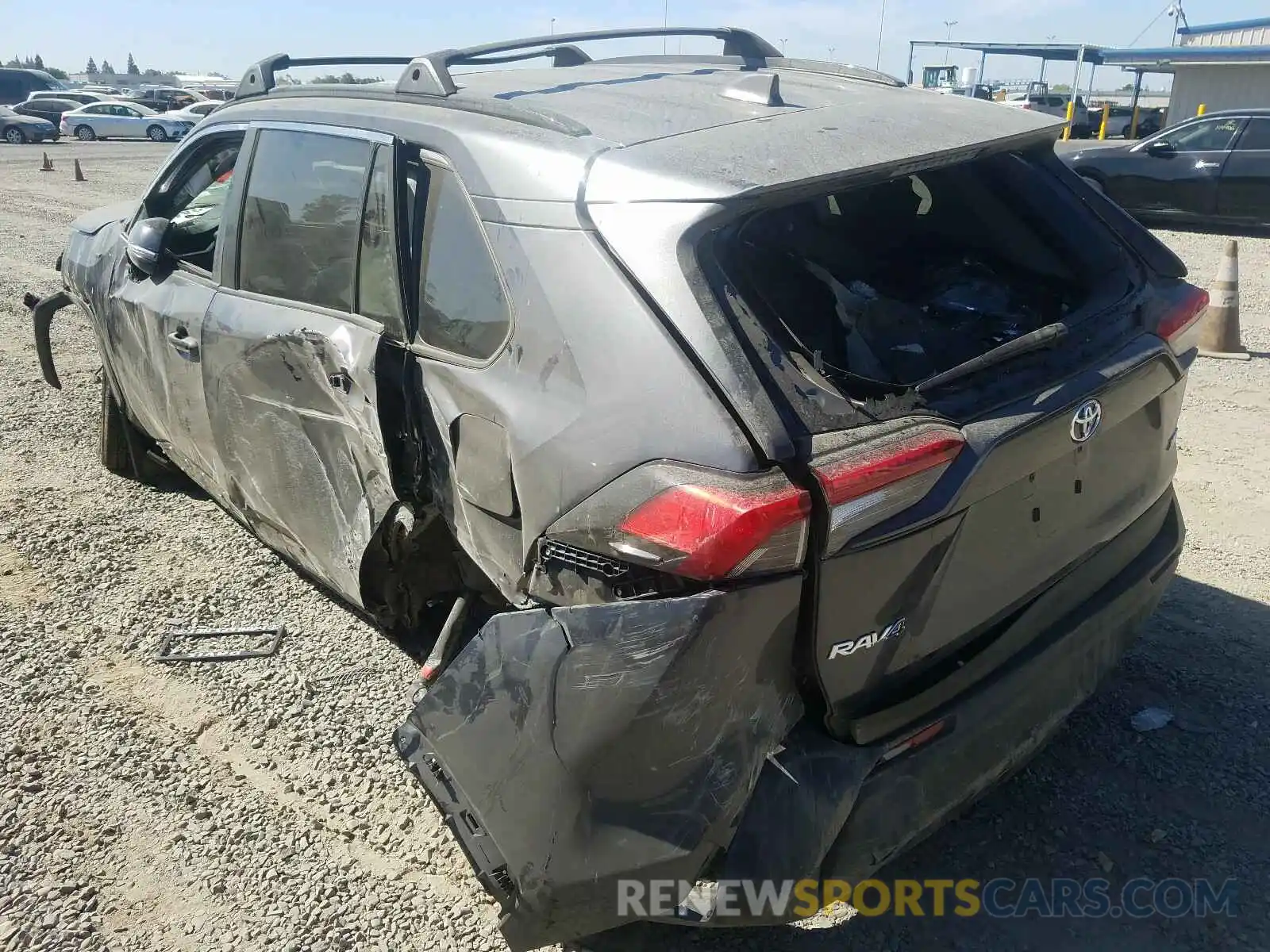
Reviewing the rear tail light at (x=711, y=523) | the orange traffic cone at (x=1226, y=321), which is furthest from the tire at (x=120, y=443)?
the orange traffic cone at (x=1226, y=321)

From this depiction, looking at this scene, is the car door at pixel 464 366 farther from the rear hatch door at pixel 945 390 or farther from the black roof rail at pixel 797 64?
the black roof rail at pixel 797 64

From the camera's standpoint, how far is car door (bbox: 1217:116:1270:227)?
11648 mm

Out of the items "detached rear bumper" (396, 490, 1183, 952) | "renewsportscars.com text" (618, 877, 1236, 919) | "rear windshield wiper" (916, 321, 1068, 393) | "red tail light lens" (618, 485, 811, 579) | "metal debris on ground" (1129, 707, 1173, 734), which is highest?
"rear windshield wiper" (916, 321, 1068, 393)

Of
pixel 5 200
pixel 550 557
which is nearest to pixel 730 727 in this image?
pixel 550 557

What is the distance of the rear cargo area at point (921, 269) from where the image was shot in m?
2.22

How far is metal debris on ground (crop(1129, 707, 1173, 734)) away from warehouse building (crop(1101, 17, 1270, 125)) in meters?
28.8

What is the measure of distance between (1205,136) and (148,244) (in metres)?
13.1

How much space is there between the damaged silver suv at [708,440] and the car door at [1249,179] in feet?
36.4

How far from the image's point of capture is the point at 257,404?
312 centimetres

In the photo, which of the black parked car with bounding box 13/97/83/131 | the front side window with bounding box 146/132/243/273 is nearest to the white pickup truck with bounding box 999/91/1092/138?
the front side window with bounding box 146/132/243/273

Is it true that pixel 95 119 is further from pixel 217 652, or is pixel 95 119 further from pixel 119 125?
pixel 217 652

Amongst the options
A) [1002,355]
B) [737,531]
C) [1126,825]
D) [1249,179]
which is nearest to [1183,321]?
[1002,355]

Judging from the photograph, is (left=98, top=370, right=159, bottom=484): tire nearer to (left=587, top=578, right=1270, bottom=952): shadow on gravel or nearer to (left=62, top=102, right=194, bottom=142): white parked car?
(left=587, top=578, right=1270, bottom=952): shadow on gravel

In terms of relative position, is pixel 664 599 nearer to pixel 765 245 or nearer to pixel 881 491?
pixel 881 491
